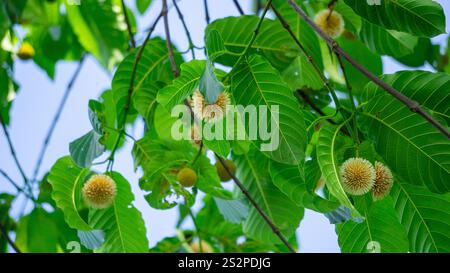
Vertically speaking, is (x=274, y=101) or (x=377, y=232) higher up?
(x=274, y=101)

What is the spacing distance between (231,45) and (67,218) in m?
0.54

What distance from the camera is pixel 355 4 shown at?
1.44 metres

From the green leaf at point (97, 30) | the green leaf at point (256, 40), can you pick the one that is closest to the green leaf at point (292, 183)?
the green leaf at point (256, 40)

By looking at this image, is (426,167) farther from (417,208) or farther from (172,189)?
(172,189)

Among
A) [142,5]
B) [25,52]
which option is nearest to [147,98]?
[142,5]

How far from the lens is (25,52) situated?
312 centimetres

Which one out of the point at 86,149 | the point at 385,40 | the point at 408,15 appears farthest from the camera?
the point at 385,40

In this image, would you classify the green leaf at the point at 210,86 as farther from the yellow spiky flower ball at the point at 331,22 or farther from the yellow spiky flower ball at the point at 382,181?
the yellow spiky flower ball at the point at 331,22

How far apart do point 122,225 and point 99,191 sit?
0.14 meters

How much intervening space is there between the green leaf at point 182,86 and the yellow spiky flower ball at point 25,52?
1.88 meters

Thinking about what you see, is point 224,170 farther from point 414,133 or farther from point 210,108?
point 414,133

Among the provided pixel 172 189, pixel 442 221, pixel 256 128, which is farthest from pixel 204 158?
pixel 442 221

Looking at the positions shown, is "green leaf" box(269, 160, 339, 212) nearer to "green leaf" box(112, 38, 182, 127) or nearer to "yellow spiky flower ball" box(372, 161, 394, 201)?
"yellow spiky flower ball" box(372, 161, 394, 201)
